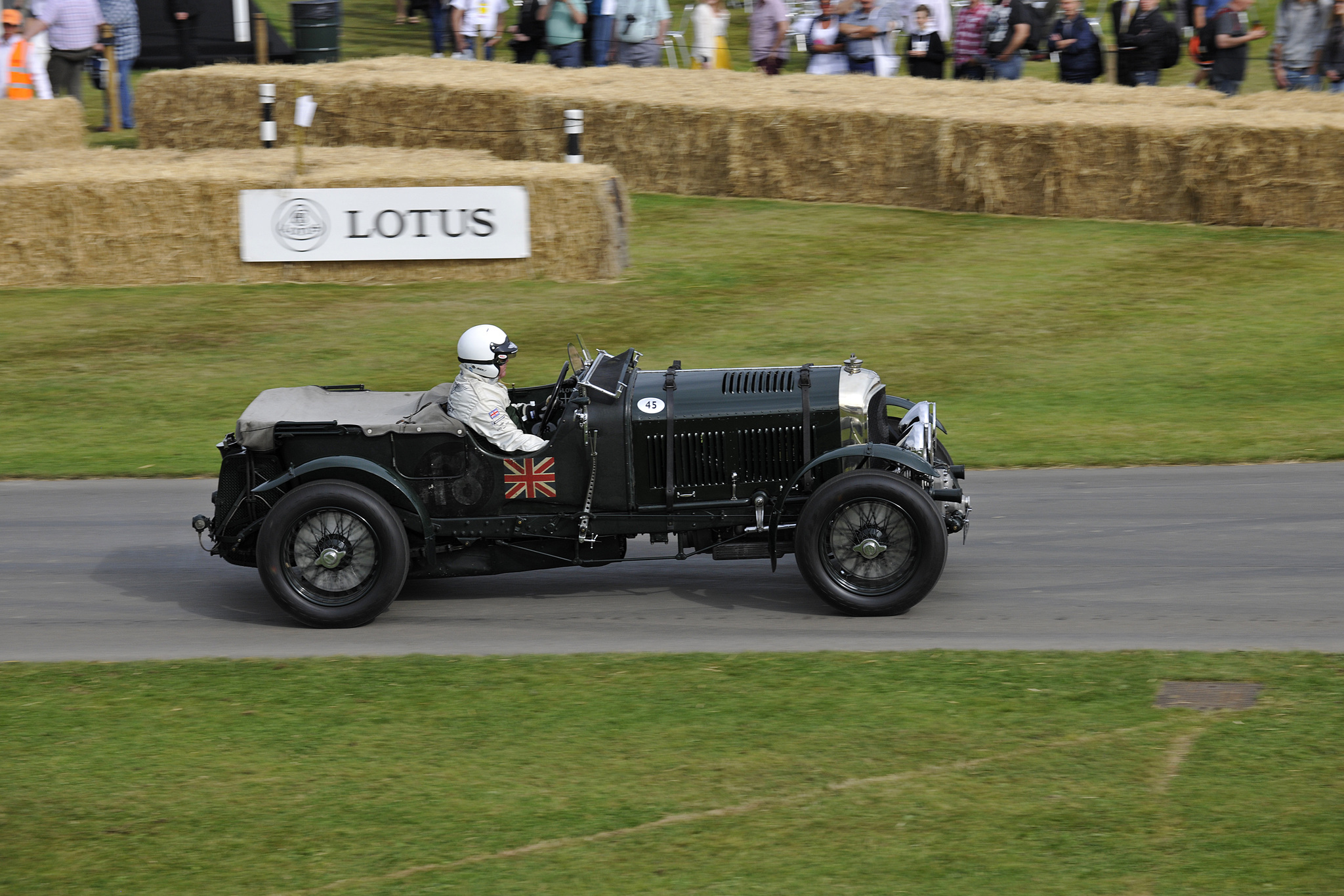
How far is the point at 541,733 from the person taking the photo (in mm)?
6449

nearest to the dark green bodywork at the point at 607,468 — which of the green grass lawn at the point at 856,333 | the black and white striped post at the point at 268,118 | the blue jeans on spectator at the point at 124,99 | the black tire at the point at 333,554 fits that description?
the black tire at the point at 333,554

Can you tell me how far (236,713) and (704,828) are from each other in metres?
2.37

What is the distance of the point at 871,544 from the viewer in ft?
25.4

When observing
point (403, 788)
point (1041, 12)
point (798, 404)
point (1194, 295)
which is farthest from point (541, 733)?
point (1041, 12)

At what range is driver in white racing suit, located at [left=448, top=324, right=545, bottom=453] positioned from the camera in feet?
26.1

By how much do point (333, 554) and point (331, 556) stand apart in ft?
0.04

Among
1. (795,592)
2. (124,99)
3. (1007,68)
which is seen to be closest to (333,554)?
(795,592)

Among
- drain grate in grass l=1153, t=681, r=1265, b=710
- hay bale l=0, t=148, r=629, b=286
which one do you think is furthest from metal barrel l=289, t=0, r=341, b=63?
drain grate in grass l=1153, t=681, r=1265, b=710

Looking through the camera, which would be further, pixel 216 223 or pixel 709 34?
pixel 709 34

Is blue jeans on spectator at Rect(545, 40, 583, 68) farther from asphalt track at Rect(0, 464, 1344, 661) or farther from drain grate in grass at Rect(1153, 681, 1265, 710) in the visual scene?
drain grate in grass at Rect(1153, 681, 1265, 710)

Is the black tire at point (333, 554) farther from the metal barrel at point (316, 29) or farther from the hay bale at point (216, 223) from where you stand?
the metal barrel at point (316, 29)

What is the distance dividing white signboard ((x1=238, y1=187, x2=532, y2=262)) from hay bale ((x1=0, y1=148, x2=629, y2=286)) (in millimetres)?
84

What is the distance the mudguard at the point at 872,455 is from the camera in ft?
25.5

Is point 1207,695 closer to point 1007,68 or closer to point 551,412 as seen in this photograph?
point 551,412
